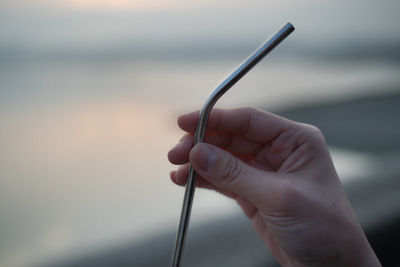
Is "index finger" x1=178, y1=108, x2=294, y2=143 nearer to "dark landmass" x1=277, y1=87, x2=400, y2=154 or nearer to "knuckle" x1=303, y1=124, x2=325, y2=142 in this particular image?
"knuckle" x1=303, y1=124, x2=325, y2=142

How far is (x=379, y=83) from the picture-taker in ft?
7.59

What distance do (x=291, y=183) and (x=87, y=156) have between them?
715 mm

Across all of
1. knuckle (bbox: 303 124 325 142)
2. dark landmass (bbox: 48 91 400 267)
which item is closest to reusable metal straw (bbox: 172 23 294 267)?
knuckle (bbox: 303 124 325 142)

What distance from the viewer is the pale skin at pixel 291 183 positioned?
1.27ft

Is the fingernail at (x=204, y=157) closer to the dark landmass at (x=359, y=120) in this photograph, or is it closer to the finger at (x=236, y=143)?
the finger at (x=236, y=143)

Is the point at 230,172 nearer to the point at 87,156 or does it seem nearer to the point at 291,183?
the point at 291,183

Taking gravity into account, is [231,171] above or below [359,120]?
above

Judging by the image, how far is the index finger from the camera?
0.46m

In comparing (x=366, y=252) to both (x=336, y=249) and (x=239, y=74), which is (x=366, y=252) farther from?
(x=239, y=74)

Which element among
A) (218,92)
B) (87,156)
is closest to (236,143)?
(218,92)

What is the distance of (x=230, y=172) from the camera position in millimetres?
387

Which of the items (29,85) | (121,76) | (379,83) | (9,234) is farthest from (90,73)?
(379,83)

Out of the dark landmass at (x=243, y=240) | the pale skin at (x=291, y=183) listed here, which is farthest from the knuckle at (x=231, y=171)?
the dark landmass at (x=243, y=240)

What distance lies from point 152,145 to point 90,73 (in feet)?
2.01
